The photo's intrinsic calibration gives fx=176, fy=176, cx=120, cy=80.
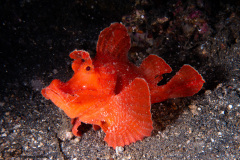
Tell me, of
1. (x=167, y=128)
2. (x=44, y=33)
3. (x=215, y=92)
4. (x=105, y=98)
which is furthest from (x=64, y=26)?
(x=215, y=92)

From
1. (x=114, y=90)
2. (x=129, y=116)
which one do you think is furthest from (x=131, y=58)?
(x=129, y=116)

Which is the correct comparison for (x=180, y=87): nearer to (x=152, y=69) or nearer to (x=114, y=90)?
(x=152, y=69)

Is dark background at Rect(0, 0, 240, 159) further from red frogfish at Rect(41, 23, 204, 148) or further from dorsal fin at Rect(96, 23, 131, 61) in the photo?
dorsal fin at Rect(96, 23, 131, 61)

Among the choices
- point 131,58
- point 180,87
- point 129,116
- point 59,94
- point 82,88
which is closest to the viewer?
point 59,94

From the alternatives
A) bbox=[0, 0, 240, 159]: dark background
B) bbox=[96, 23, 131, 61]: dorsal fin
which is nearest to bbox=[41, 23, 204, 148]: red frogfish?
bbox=[96, 23, 131, 61]: dorsal fin

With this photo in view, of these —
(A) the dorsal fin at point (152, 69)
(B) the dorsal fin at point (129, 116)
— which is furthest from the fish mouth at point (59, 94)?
(A) the dorsal fin at point (152, 69)

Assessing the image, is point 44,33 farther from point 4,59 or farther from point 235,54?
point 235,54

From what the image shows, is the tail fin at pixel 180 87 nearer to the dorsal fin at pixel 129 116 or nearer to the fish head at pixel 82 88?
the dorsal fin at pixel 129 116
